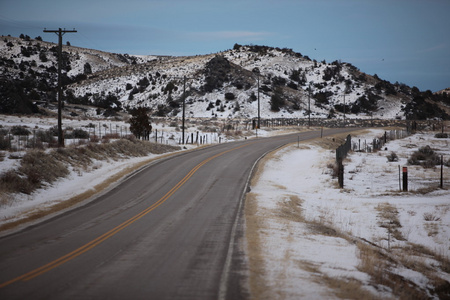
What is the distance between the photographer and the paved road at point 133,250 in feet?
24.6

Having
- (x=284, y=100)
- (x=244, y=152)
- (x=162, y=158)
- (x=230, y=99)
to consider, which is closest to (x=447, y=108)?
(x=284, y=100)

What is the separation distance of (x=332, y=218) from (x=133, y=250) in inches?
394

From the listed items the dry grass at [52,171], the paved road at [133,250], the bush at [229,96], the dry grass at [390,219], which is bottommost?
the dry grass at [390,219]

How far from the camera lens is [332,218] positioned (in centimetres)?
1672

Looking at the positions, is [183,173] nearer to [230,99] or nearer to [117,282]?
[117,282]

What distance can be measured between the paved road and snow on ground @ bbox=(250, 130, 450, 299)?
133 centimetres

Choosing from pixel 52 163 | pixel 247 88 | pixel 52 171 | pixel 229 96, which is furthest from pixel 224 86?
pixel 52 171

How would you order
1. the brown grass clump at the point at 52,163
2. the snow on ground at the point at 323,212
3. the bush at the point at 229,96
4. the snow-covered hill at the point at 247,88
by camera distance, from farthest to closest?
1. the bush at the point at 229,96
2. the snow-covered hill at the point at 247,88
3. the brown grass clump at the point at 52,163
4. the snow on ground at the point at 323,212

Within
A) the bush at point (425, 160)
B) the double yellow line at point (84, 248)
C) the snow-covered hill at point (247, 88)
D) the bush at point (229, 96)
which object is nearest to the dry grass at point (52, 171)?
the double yellow line at point (84, 248)

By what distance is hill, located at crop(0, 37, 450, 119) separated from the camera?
102062mm

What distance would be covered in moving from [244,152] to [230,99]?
233 ft

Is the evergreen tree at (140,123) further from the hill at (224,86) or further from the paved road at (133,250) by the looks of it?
the hill at (224,86)

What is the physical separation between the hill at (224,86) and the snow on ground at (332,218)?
66.0m

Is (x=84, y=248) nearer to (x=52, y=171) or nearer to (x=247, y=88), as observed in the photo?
(x=52, y=171)
